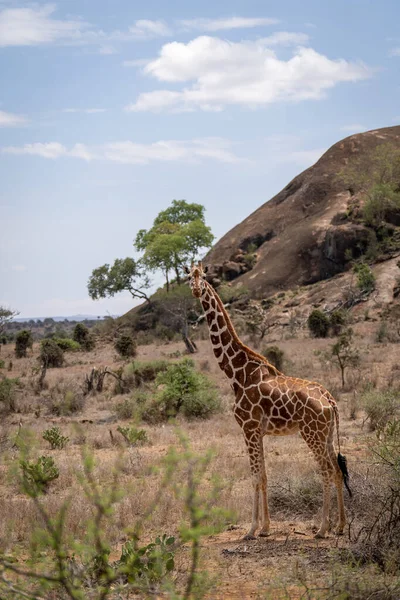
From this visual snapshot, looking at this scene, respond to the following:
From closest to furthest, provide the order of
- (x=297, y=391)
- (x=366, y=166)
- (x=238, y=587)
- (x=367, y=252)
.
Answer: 1. (x=238, y=587)
2. (x=297, y=391)
3. (x=367, y=252)
4. (x=366, y=166)

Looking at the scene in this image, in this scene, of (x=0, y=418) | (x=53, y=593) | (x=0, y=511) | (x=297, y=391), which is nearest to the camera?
(x=53, y=593)

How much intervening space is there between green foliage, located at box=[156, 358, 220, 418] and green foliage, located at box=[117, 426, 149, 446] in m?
2.48

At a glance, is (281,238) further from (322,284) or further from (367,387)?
(367,387)

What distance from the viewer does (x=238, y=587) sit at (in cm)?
629

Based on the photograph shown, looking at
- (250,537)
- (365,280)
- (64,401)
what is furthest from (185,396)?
(365,280)

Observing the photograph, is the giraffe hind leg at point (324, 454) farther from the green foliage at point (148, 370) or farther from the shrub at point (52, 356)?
the shrub at point (52, 356)

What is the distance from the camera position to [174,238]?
57.1 m

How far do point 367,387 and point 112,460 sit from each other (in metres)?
8.42

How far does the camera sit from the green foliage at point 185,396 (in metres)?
17.2

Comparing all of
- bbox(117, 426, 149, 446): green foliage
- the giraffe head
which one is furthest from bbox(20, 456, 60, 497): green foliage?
the giraffe head

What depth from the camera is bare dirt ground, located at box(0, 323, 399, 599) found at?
6562mm

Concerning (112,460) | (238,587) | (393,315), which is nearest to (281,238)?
A: (393,315)

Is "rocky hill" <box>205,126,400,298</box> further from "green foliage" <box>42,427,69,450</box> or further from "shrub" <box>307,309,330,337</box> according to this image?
"green foliage" <box>42,427,69,450</box>

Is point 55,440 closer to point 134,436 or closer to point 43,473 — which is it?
point 134,436
